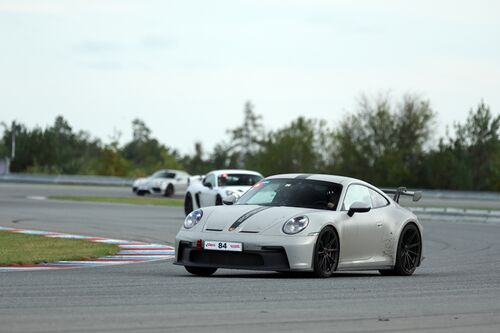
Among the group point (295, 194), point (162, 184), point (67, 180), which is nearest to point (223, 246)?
point (295, 194)

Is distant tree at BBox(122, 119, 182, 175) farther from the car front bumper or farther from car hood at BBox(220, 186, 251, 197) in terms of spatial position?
the car front bumper

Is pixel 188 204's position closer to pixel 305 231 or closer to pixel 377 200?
pixel 377 200

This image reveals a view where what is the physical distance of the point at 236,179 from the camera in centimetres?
3195

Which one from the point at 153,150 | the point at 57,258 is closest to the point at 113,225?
the point at 57,258

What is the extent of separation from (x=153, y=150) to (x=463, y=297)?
137982 millimetres

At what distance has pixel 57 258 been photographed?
16.0 metres

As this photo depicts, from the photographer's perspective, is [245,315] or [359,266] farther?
[359,266]

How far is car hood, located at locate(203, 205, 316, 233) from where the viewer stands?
12.7m

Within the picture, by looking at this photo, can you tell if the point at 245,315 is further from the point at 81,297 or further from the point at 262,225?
the point at 262,225

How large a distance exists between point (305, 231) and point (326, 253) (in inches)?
18.5

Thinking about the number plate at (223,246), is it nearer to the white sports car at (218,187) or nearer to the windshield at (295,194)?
the windshield at (295,194)

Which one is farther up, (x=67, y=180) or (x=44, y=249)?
(x=67, y=180)

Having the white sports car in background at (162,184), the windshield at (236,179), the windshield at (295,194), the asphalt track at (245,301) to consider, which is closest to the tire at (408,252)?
the asphalt track at (245,301)

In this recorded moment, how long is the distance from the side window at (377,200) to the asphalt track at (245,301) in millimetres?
883
